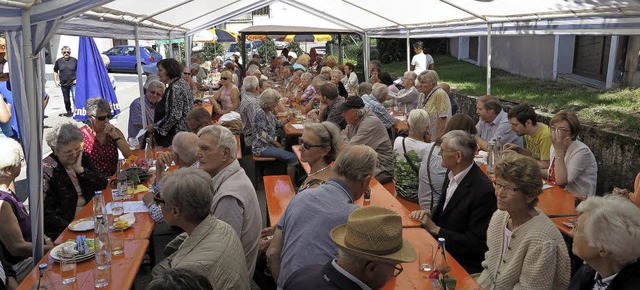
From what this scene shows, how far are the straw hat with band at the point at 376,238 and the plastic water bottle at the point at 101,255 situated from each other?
55.6 inches

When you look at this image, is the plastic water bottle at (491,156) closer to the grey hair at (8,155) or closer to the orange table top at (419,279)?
the orange table top at (419,279)

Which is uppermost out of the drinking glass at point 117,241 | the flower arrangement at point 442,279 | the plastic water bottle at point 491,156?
A: the plastic water bottle at point 491,156

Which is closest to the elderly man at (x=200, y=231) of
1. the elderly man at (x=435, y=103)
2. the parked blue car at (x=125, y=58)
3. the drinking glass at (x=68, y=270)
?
the drinking glass at (x=68, y=270)

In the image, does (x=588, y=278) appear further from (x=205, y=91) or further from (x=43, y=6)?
(x=205, y=91)

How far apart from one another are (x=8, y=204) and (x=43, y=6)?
1238 mm

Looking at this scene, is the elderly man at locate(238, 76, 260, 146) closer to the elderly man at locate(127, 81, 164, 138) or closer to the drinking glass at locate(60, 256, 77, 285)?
the elderly man at locate(127, 81, 164, 138)

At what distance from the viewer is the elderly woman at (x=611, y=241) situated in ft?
7.25

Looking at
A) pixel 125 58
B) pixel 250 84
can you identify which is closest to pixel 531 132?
pixel 250 84

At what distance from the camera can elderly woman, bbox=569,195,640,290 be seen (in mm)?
2211

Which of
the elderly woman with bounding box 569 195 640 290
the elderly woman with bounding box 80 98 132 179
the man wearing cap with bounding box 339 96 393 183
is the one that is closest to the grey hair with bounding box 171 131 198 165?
the elderly woman with bounding box 80 98 132 179

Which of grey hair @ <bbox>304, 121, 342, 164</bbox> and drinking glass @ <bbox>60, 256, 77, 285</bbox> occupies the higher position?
grey hair @ <bbox>304, 121, 342, 164</bbox>

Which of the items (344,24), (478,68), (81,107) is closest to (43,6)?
(81,107)

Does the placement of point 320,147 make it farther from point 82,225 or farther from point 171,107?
point 171,107

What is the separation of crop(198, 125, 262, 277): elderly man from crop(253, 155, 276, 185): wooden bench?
10.3 ft
